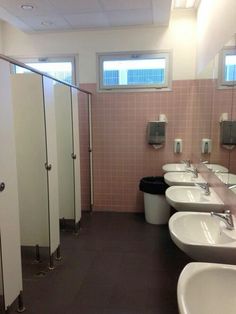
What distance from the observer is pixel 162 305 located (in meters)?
2.12

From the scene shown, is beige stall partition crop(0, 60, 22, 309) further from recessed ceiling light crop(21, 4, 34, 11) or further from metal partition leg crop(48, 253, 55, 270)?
recessed ceiling light crop(21, 4, 34, 11)

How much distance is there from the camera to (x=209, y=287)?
1175 mm

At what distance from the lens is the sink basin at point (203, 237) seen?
139cm

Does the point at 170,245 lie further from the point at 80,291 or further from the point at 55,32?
the point at 55,32

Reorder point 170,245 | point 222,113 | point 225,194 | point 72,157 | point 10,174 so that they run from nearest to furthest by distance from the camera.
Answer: point 10,174, point 225,194, point 222,113, point 170,245, point 72,157

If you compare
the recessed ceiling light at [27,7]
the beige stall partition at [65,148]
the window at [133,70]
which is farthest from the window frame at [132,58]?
the recessed ceiling light at [27,7]

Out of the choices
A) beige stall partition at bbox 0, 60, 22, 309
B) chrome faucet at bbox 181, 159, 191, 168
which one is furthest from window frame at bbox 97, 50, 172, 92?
beige stall partition at bbox 0, 60, 22, 309

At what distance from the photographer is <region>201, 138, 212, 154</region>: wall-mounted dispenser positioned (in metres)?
2.70

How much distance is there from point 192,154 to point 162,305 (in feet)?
7.24

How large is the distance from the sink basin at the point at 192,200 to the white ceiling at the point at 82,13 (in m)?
1.97

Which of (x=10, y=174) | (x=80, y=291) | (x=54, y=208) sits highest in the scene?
(x=10, y=174)

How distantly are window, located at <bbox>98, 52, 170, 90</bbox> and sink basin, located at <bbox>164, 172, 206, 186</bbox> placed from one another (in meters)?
1.30

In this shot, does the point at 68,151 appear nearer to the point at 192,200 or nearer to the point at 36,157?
the point at 36,157

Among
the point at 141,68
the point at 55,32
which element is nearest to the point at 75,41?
the point at 55,32
